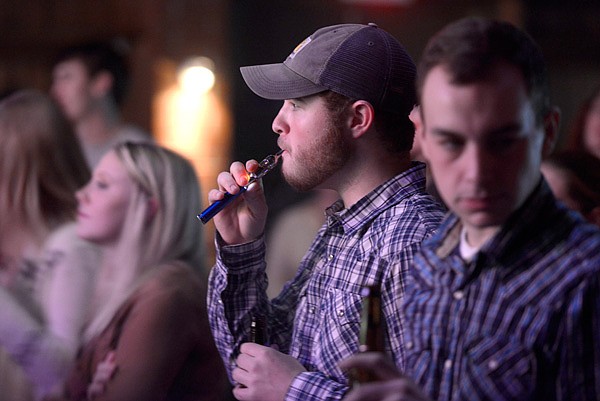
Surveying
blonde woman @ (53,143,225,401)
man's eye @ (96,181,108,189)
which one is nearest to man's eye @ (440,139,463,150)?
blonde woman @ (53,143,225,401)

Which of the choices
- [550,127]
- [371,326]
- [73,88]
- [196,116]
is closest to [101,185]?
[371,326]

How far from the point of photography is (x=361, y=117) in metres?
1.65

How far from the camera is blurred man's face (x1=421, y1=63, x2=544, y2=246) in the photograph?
1.11m

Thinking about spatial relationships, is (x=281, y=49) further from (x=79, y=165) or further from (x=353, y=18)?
(x=79, y=165)

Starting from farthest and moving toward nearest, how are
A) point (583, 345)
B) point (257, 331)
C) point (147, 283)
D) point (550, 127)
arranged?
point (147, 283)
point (257, 331)
point (550, 127)
point (583, 345)

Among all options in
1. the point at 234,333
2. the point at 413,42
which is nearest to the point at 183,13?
the point at 413,42

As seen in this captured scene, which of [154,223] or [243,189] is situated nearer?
[243,189]

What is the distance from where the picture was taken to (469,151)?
1.12m

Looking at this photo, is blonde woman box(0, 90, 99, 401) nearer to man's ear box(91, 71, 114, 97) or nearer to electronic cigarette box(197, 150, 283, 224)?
electronic cigarette box(197, 150, 283, 224)

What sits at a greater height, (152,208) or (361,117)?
(361,117)

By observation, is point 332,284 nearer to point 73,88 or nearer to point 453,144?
point 453,144

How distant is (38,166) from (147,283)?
84 cm

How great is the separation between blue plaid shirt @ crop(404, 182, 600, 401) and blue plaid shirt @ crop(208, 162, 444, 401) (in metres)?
0.27

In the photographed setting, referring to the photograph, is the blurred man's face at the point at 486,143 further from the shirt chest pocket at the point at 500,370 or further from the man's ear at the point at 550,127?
the shirt chest pocket at the point at 500,370
